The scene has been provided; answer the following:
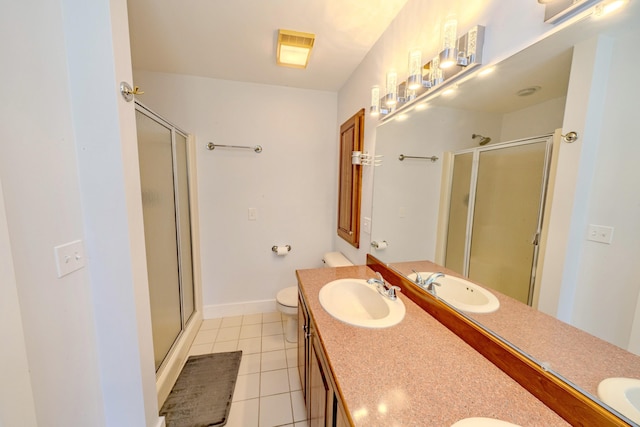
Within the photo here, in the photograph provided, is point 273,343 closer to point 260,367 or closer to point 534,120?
point 260,367

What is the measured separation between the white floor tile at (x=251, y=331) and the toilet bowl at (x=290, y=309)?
287 millimetres

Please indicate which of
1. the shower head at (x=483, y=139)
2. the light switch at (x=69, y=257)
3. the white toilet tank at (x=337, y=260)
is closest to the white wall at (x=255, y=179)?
the white toilet tank at (x=337, y=260)

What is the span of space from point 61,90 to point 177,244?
49.3 inches

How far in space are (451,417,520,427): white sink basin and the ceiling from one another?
1791 mm

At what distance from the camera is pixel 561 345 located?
0.62 m

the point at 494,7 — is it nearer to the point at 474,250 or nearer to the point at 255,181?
the point at 474,250

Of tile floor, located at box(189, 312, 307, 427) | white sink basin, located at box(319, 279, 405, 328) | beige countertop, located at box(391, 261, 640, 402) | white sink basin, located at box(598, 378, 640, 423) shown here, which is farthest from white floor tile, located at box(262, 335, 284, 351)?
white sink basin, located at box(598, 378, 640, 423)

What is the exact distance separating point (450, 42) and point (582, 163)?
2.15 feet

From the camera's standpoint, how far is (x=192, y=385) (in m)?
1.60

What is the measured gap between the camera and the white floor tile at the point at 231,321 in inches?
90.2

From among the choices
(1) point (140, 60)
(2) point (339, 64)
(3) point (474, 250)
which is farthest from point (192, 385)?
(2) point (339, 64)

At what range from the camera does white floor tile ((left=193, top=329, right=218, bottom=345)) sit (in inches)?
81.1

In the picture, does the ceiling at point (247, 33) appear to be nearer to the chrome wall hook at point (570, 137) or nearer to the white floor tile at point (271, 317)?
the chrome wall hook at point (570, 137)

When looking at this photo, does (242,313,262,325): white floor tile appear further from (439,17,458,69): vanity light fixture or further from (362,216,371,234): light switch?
(439,17,458,69): vanity light fixture
